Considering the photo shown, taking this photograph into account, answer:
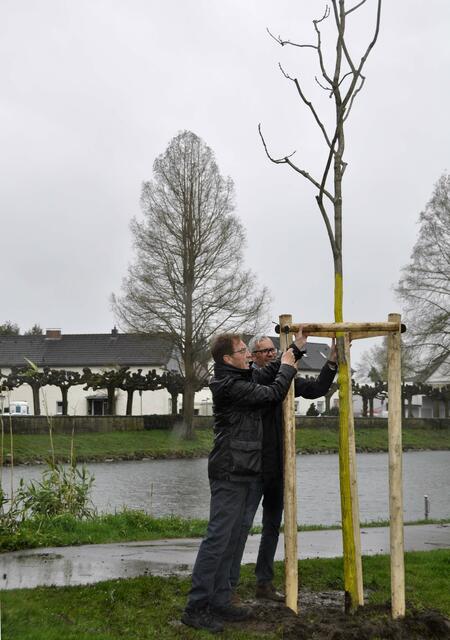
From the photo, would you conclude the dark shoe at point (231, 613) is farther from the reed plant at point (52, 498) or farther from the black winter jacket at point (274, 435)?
the reed plant at point (52, 498)

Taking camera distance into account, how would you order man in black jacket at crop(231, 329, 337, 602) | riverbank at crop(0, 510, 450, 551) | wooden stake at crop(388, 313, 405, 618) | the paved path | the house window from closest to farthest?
wooden stake at crop(388, 313, 405, 618) → man in black jacket at crop(231, 329, 337, 602) → the paved path → riverbank at crop(0, 510, 450, 551) → the house window

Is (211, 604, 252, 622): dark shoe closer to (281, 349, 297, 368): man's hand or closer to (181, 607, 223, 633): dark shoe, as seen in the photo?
(181, 607, 223, 633): dark shoe

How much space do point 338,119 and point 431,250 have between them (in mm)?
41992

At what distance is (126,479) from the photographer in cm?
2869

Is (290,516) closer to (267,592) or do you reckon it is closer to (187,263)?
(267,592)

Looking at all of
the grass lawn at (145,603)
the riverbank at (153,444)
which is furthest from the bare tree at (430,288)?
the grass lawn at (145,603)

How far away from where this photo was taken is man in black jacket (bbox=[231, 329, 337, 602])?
22.8ft

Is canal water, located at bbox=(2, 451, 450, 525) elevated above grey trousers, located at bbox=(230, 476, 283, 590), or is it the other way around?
grey trousers, located at bbox=(230, 476, 283, 590)

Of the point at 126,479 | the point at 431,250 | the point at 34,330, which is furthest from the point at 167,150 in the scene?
the point at 34,330

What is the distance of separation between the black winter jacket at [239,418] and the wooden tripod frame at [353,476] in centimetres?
28

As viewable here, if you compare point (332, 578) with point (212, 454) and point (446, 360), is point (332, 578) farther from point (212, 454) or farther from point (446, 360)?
point (446, 360)

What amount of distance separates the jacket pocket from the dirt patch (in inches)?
41.6

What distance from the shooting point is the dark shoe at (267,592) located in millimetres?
7302

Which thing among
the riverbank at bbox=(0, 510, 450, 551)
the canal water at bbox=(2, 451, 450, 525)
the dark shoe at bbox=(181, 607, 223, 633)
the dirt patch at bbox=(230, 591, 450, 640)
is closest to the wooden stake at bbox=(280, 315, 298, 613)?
the dirt patch at bbox=(230, 591, 450, 640)
